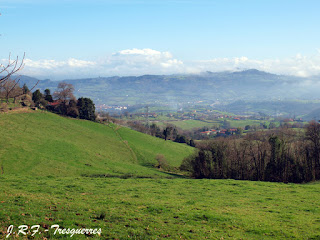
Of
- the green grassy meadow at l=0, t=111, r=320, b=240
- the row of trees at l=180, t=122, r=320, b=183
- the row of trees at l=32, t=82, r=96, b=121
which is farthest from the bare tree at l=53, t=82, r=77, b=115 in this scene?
the row of trees at l=180, t=122, r=320, b=183

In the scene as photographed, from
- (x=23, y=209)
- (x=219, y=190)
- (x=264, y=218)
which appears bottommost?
(x=219, y=190)

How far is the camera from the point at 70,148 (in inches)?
1909

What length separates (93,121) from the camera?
80.2m

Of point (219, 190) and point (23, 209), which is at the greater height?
point (23, 209)

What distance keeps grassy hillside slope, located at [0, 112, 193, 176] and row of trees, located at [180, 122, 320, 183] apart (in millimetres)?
10075

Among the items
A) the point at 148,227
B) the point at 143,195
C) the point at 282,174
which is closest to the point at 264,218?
the point at 148,227

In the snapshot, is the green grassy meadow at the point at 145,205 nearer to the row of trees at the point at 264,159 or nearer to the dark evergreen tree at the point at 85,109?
the row of trees at the point at 264,159

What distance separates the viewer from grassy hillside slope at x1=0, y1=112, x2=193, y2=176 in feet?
123

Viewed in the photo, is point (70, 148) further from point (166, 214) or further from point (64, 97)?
point (166, 214)

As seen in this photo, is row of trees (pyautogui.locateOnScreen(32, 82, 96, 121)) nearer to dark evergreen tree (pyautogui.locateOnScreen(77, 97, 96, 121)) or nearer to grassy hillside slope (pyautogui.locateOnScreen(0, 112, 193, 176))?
dark evergreen tree (pyautogui.locateOnScreen(77, 97, 96, 121))

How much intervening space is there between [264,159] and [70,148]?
115 feet

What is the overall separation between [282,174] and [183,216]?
1344 inches

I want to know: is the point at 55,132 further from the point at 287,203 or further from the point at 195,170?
the point at 287,203

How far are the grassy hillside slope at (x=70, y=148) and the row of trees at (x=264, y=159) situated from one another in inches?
397
